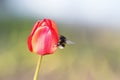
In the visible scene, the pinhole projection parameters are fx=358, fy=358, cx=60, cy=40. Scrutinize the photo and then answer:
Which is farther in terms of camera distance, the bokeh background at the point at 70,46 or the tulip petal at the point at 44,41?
the bokeh background at the point at 70,46

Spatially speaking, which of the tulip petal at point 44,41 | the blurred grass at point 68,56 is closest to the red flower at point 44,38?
the tulip petal at point 44,41

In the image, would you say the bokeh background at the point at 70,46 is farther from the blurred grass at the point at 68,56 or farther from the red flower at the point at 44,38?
the red flower at the point at 44,38

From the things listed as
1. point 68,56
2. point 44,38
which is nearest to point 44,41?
point 44,38

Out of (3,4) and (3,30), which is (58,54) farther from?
(3,4)

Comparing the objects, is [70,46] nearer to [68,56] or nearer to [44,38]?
[68,56]

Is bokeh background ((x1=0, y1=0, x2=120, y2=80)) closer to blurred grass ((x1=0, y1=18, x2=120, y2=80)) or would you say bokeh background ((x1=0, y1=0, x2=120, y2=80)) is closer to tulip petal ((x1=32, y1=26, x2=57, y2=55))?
blurred grass ((x1=0, y1=18, x2=120, y2=80))

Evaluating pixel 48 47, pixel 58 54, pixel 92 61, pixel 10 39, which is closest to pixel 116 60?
pixel 92 61
